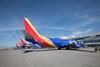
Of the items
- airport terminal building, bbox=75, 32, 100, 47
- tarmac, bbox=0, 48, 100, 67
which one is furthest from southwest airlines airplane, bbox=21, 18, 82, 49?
airport terminal building, bbox=75, 32, 100, 47

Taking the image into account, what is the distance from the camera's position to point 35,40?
34.9 metres

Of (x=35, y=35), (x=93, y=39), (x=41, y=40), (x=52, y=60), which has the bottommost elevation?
(x=52, y=60)

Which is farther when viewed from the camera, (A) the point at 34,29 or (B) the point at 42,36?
(B) the point at 42,36

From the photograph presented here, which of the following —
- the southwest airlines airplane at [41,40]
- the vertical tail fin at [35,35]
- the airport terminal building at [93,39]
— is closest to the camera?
the vertical tail fin at [35,35]

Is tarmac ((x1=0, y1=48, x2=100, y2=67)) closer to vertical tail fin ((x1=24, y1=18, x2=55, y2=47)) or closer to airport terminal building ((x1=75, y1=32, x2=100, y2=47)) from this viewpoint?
vertical tail fin ((x1=24, y1=18, x2=55, y2=47))

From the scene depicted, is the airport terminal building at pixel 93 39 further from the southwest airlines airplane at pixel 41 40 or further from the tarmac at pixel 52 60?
the tarmac at pixel 52 60

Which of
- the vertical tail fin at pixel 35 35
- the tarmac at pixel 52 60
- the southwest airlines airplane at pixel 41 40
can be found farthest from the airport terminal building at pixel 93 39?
the tarmac at pixel 52 60

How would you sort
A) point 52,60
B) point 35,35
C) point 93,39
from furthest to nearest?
point 93,39, point 35,35, point 52,60

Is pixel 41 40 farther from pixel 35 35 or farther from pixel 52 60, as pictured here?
pixel 52 60

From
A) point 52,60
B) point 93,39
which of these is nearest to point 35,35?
point 52,60

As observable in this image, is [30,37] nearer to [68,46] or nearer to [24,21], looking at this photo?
[24,21]

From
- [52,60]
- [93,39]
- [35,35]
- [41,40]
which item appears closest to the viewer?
[52,60]

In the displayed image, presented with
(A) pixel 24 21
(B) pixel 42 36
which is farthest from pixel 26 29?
(B) pixel 42 36

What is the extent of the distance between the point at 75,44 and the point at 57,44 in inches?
251
